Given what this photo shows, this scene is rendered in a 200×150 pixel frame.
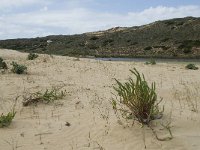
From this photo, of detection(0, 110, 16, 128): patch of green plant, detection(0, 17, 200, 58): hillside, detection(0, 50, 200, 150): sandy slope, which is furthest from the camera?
detection(0, 17, 200, 58): hillside

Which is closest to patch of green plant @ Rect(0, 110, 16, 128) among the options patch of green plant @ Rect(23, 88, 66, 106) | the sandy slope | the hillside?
the sandy slope

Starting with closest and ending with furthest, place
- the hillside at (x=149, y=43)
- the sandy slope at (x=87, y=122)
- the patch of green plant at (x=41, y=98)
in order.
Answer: the sandy slope at (x=87, y=122)
the patch of green plant at (x=41, y=98)
the hillside at (x=149, y=43)

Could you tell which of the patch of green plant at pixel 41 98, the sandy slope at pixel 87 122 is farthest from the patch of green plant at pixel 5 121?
the patch of green plant at pixel 41 98

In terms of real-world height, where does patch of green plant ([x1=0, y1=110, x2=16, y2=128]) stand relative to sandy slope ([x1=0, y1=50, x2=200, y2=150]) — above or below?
above

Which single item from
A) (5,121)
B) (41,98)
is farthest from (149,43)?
(5,121)

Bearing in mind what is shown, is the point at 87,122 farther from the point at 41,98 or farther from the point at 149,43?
the point at 149,43

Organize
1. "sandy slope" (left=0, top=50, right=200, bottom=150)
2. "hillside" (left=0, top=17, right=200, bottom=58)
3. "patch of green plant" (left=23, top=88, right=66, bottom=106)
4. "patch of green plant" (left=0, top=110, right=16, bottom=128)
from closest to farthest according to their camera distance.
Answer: "sandy slope" (left=0, top=50, right=200, bottom=150) < "patch of green plant" (left=0, top=110, right=16, bottom=128) < "patch of green plant" (left=23, top=88, right=66, bottom=106) < "hillside" (left=0, top=17, right=200, bottom=58)

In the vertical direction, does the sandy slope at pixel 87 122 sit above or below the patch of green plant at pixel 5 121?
below

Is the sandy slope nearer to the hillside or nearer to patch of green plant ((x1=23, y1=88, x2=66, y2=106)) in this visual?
patch of green plant ((x1=23, y1=88, x2=66, y2=106))

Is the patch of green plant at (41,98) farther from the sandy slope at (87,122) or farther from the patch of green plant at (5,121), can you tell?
the patch of green plant at (5,121)

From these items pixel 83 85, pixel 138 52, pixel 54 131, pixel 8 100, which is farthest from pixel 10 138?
pixel 138 52

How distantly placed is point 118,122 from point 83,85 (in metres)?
4.88

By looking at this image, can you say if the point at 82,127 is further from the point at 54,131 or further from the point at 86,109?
the point at 86,109

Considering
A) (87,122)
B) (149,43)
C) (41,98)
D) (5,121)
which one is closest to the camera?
(5,121)
